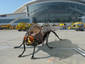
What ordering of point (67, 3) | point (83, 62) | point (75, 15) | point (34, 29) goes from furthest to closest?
point (67, 3), point (75, 15), point (34, 29), point (83, 62)

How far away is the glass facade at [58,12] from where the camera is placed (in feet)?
220

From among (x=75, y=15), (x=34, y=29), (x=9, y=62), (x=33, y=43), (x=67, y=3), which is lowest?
(x=9, y=62)

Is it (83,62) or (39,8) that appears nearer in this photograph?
(83,62)

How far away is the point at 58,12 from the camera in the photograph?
223 ft

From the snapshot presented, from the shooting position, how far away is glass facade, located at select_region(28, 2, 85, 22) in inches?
2640

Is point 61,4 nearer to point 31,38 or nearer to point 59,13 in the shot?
point 59,13

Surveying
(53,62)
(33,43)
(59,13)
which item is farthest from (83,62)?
(59,13)

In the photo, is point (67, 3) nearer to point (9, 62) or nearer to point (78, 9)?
point (78, 9)

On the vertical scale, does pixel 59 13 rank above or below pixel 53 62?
above

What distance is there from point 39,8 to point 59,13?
15.6 m

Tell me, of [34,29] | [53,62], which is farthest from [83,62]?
[34,29]

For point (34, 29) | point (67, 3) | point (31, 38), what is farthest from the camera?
point (67, 3)

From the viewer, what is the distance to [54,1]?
72.3 metres

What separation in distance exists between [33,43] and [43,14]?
6688cm
